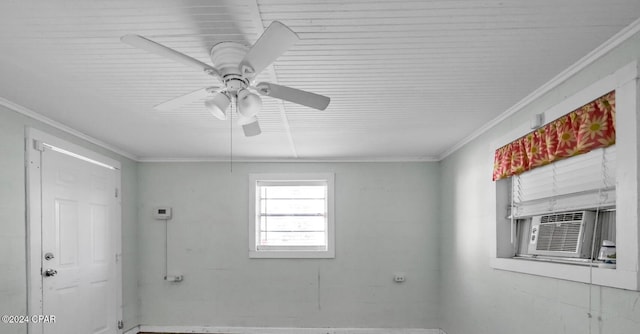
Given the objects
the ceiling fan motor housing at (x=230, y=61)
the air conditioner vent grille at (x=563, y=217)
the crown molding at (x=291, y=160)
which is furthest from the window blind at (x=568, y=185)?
the crown molding at (x=291, y=160)

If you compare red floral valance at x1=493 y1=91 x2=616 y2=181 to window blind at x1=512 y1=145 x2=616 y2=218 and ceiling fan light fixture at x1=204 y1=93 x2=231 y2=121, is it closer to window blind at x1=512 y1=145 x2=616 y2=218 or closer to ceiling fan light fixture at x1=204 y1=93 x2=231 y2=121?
window blind at x1=512 y1=145 x2=616 y2=218

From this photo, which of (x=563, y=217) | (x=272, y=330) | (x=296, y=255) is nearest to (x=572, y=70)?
(x=563, y=217)

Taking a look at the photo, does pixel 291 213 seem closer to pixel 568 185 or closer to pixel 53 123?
pixel 53 123

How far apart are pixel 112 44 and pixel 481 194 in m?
3.31

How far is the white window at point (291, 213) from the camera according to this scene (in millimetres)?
6086

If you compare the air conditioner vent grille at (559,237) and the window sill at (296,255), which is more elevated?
the air conditioner vent grille at (559,237)

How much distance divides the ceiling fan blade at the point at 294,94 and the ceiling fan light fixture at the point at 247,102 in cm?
6

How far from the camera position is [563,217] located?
316cm

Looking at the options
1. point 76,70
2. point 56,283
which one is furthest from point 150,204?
point 76,70

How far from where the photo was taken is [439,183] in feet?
19.9

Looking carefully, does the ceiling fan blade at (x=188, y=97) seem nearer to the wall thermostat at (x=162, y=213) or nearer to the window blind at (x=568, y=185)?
the window blind at (x=568, y=185)

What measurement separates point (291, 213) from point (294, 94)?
3.86 m

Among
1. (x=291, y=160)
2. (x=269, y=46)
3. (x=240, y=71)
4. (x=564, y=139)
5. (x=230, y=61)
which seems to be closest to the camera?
(x=269, y=46)

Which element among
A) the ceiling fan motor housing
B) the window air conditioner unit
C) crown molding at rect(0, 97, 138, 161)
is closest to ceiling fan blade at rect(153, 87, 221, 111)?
the ceiling fan motor housing
